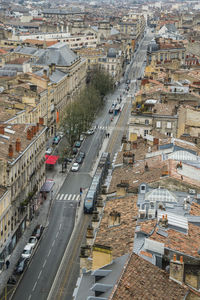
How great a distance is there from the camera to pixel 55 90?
145 meters

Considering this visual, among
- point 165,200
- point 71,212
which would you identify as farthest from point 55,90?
point 165,200

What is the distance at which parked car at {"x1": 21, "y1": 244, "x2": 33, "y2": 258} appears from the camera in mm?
74000

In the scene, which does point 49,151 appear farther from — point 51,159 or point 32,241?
point 32,241

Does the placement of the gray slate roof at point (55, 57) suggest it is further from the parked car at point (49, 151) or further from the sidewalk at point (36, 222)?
the sidewalk at point (36, 222)

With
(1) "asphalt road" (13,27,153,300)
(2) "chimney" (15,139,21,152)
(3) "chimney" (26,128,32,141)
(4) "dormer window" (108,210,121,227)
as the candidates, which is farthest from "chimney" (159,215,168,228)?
(3) "chimney" (26,128,32,141)

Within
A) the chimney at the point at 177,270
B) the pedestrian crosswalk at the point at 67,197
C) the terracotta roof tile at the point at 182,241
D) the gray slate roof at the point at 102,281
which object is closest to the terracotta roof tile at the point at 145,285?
the chimney at the point at 177,270

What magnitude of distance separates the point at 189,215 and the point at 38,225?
3398cm

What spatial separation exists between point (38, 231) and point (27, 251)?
654cm

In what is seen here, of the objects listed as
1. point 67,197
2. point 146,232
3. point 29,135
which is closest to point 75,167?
point 67,197

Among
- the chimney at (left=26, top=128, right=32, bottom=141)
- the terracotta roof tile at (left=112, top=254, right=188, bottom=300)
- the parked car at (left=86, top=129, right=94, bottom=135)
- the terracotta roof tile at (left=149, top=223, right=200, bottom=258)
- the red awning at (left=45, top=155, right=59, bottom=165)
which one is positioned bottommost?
the parked car at (left=86, top=129, right=94, bottom=135)

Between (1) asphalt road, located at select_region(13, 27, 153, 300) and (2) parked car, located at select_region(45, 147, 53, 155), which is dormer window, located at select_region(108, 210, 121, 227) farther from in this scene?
(2) parked car, located at select_region(45, 147, 53, 155)

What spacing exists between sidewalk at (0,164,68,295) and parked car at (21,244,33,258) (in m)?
1.06

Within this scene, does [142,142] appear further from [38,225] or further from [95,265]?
[95,265]

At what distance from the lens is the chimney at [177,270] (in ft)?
131
